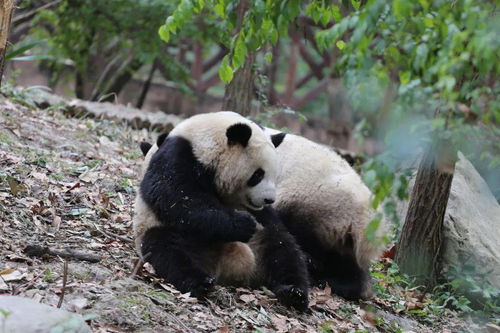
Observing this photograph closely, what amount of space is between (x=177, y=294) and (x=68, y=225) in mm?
1281

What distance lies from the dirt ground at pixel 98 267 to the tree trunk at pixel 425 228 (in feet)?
1.86

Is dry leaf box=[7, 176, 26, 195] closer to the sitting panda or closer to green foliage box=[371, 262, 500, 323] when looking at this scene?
the sitting panda

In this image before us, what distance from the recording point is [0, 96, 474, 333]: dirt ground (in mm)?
3939

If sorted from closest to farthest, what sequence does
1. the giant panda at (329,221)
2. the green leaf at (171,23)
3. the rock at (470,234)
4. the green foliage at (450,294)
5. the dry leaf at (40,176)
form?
the green leaf at (171,23)
the giant panda at (329,221)
the green foliage at (450,294)
the dry leaf at (40,176)
the rock at (470,234)

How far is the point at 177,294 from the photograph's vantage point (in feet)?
14.3

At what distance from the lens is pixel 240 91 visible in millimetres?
7730

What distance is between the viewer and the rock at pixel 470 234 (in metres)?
6.19

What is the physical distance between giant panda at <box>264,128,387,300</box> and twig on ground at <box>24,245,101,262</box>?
1.65m

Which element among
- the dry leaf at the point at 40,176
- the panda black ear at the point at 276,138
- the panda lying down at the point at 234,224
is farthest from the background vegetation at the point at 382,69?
the dry leaf at the point at 40,176

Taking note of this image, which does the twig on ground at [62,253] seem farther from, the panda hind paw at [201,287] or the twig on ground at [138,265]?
the panda hind paw at [201,287]

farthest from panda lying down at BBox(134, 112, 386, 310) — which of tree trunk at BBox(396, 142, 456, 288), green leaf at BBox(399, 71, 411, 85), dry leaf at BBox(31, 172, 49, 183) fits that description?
green leaf at BBox(399, 71, 411, 85)

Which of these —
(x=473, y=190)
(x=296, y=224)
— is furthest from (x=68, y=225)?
(x=473, y=190)

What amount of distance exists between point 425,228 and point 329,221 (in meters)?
1.05

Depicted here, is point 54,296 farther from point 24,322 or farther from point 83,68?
point 83,68
